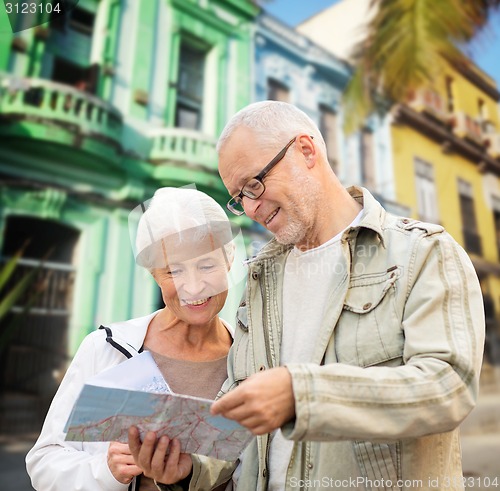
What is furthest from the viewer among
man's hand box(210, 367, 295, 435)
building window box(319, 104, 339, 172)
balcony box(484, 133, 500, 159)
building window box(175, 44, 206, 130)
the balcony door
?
balcony box(484, 133, 500, 159)

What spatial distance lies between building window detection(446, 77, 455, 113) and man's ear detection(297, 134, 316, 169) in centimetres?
650

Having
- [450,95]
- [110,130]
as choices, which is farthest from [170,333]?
[450,95]

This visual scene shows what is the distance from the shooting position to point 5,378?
3.77m

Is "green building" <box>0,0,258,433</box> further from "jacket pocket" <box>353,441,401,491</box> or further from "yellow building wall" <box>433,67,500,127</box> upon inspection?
"yellow building wall" <box>433,67,500,127</box>

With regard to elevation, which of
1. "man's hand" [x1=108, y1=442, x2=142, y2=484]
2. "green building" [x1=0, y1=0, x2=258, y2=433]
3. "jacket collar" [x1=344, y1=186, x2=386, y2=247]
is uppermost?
"green building" [x1=0, y1=0, x2=258, y2=433]

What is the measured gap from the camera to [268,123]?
4.11ft

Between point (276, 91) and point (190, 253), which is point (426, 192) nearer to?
point (276, 91)

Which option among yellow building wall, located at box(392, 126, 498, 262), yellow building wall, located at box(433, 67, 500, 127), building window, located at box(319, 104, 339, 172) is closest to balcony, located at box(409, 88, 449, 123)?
yellow building wall, located at box(433, 67, 500, 127)

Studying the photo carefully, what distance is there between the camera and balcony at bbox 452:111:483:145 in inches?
285

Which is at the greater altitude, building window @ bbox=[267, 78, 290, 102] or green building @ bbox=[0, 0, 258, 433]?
building window @ bbox=[267, 78, 290, 102]

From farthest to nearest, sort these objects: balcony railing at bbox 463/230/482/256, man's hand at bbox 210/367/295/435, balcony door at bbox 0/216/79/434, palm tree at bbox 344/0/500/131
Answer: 1. balcony railing at bbox 463/230/482/256
2. palm tree at bbox 344/0/500/131
3. balcony door at bbox 0/216/79/434
4. man's hand at bbox 210/367/295/435

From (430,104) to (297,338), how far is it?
260 inches

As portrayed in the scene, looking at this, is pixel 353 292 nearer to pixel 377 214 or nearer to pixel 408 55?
pixel 377 214

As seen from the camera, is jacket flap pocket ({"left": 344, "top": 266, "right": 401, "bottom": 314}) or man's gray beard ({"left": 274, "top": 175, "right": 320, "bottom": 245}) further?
man's gray beard ({"left": 274, "top": 175, "right": 320, "bottom": 245})
